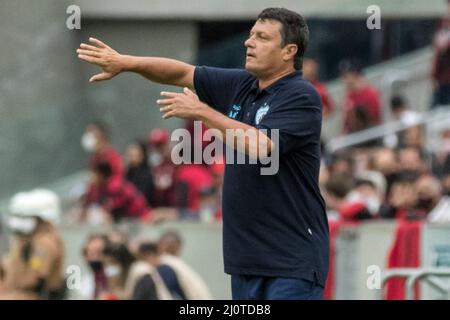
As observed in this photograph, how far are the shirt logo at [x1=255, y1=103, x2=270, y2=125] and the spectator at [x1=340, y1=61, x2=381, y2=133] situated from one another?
10.6 meters

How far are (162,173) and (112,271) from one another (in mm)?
3240

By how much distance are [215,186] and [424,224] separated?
12.0 ft

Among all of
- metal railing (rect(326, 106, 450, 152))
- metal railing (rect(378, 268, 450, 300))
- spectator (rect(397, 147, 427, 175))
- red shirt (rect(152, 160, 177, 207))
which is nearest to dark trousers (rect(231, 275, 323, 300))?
metal railing (rect(378, 268, 450, 300))

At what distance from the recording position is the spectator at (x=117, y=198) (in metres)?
16.5

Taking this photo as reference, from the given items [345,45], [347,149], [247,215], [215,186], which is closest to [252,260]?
[247,215]

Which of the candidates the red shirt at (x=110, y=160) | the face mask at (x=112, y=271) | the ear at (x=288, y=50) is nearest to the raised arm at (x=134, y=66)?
the ear at (x=288, y=50)

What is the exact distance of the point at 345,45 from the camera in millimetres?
20438

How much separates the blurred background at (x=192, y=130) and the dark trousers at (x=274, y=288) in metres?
2.68

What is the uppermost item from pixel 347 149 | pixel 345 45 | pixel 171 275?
pixel 345 45

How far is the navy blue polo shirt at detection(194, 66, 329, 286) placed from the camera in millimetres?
7902

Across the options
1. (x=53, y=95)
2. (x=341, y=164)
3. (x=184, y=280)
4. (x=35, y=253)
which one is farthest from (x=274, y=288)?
(x=53, y=95)

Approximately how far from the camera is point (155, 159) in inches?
673

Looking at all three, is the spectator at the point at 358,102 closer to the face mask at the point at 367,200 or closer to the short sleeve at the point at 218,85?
the face mask at the point at 367,200

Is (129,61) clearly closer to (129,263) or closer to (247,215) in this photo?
(247,215)
